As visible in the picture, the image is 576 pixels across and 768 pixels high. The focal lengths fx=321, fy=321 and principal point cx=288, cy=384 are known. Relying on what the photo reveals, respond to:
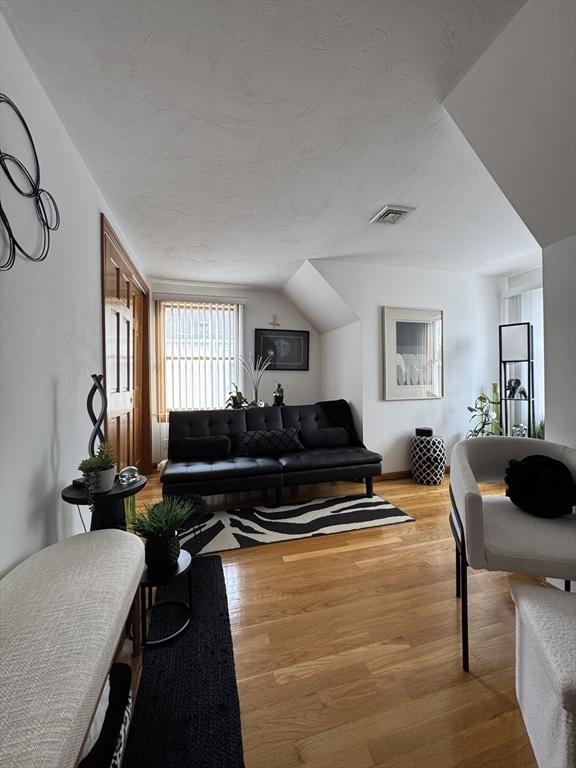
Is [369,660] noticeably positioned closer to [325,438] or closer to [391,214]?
[325,438]

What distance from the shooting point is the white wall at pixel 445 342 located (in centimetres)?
370

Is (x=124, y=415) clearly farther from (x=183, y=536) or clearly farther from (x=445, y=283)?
(x=445, y=283)

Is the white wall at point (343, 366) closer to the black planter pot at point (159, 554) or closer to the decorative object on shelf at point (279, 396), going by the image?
the decorative object on shelf at point (279, 396)

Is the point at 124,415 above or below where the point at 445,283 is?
below

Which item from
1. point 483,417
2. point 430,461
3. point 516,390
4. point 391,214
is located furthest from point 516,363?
point 391,214

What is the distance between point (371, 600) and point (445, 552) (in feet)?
2.55

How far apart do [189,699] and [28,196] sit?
2.01m

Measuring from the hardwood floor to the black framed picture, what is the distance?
8.92ft

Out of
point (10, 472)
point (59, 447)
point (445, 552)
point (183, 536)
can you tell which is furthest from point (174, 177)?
point (445, 552)

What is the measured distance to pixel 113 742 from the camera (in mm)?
853

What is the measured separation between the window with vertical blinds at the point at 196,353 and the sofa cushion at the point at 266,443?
1131mm

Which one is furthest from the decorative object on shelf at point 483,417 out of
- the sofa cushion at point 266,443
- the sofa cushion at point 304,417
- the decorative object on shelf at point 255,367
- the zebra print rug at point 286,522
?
the decorative object on shelf at point 255,367

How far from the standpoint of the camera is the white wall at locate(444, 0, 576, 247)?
1.11 m

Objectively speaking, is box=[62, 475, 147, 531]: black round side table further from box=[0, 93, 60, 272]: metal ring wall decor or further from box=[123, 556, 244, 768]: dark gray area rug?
box=[0, 93, 60, 272]: metal ring wall decor
